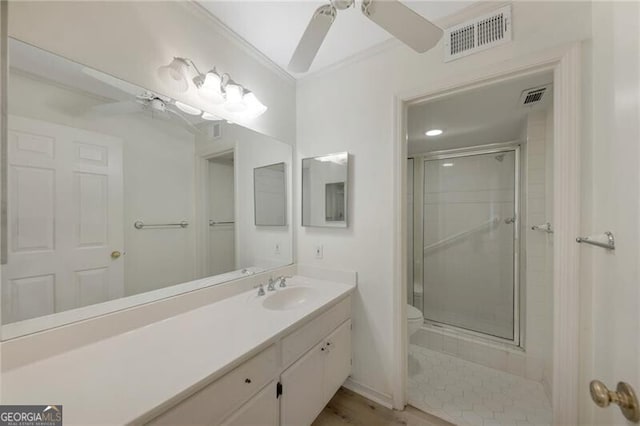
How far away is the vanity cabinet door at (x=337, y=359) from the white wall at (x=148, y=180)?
0.93 meters

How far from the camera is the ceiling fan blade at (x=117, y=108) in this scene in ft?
3.29

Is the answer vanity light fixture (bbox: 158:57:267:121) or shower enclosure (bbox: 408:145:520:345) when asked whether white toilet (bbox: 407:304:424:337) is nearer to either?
shower enclosure (bbox: 408:145:520:345)

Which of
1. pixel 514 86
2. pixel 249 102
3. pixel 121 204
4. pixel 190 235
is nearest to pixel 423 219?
pixel 514 86

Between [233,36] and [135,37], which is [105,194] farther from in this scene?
[233,36]

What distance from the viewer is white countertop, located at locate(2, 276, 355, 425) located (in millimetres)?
637

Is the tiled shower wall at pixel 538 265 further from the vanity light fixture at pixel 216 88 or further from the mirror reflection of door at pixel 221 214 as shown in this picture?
the mirror reflection of door at pixel 221 214

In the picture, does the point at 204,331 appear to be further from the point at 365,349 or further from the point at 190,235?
the point at 365,349

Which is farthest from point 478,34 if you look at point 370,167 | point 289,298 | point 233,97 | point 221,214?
point 289,298

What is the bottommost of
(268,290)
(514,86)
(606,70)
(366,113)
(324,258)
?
(268,290)

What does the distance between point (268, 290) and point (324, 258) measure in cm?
49

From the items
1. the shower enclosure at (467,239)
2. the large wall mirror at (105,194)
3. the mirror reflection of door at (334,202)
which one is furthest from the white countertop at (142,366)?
the shower enclosure at (467,239)

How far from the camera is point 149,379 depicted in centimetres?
73

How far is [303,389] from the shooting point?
3.98ft

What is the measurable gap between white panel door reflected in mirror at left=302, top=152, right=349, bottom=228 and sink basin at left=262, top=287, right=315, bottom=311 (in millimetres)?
505
